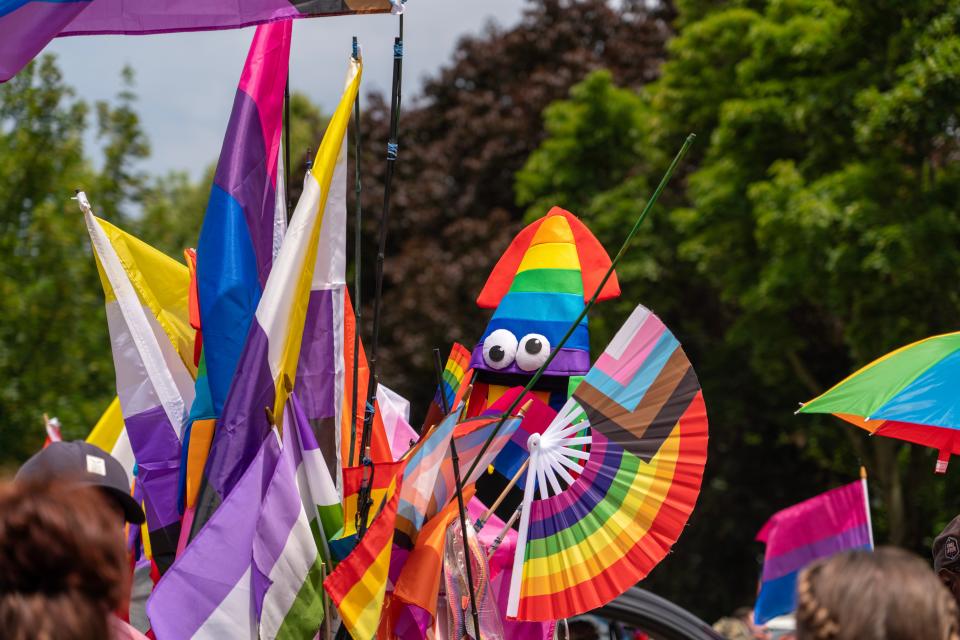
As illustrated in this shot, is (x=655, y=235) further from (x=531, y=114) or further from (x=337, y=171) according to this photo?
(x=337, y=171)

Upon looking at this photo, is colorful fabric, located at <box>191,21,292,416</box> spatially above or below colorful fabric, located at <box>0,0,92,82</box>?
below

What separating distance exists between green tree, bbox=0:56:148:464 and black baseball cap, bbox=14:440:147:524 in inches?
418

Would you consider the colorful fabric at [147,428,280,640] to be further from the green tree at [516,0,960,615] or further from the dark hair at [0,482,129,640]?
the green tree at [516,0,960,615]

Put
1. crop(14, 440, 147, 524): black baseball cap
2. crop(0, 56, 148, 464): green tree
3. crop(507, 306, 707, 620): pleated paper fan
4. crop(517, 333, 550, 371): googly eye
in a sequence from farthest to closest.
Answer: crop(0, 56, 148, 464): green tree
crop(517, 333, 550, 371): googly eye
crop(507, 306, 707, 620): pleated paper fan
crop(14, 440, 147, 524): black baseball cap

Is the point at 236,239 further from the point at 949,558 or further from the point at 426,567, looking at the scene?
the point at 949,558

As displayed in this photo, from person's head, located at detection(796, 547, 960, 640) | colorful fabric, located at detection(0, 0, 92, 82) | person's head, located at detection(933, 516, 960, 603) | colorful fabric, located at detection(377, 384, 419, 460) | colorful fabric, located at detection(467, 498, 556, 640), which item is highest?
colorful fabric, located at detection(0, 0, 92, 82)

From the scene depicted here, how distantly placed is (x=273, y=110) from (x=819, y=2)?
862cm

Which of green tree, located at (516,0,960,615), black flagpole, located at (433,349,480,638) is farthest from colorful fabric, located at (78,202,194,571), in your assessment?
green tree, located at (516,0,960,615)

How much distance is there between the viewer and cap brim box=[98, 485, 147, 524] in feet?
7.93

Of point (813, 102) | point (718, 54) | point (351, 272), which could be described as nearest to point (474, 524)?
point (813, 102)

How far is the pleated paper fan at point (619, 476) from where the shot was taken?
3543 millimetres

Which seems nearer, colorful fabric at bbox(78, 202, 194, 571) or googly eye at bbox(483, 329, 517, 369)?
colorful fabric at bbox(78, 202, 194, 571)

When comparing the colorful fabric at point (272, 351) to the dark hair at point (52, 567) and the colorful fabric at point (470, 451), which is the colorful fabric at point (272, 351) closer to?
the colorful fabric at point (470, 451)

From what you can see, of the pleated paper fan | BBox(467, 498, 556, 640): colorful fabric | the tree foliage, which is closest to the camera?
the pleated paper fan
